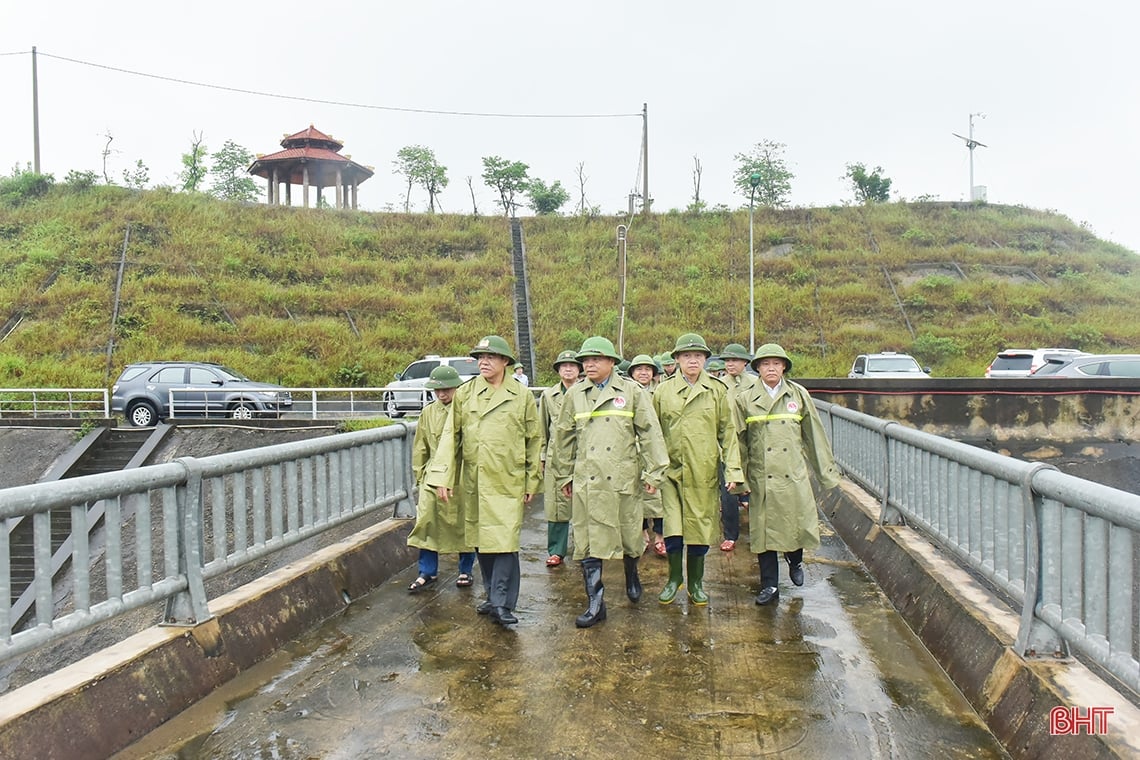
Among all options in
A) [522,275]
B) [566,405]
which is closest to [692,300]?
[522,275]

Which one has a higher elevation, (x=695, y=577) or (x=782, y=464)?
(x=782, y=464)

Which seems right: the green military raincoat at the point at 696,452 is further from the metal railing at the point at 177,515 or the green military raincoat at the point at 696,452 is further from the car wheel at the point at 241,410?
the car wheel at the point at 241,410

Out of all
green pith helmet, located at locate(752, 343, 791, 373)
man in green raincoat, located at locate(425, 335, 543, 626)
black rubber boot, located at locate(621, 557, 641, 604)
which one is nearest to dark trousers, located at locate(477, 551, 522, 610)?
man in green raincoat, located at locate(425, 335, 543, 626)

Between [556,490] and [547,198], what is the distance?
44.0 metres

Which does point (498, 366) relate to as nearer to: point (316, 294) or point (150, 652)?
point (150, 652)

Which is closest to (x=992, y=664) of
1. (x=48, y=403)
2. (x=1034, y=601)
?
(x=1034, y=601)

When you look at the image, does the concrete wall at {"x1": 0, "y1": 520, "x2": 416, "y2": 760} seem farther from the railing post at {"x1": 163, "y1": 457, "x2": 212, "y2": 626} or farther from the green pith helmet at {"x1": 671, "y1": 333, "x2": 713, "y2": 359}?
the green pith helmet at {"x1": 671, "y1": 333, "x2": 713, "y2": 359}

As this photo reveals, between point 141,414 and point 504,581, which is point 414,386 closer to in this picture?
point 141,414

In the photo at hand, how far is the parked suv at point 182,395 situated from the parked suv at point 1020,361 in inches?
704

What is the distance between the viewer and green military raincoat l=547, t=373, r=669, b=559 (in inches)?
201

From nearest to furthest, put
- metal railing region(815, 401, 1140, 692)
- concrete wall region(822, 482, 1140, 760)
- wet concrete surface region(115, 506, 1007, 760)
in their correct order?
1. metal railing region(815, 401, 1140, 692)
2. concrete wall region(822, 482, 1140, 760)
3. wet concrete surface region(115, 506, 1007, 760)

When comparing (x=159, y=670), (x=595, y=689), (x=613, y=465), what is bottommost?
(x=595, y=689)

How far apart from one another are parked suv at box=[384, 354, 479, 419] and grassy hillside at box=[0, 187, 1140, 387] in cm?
664

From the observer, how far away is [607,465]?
203 inches
